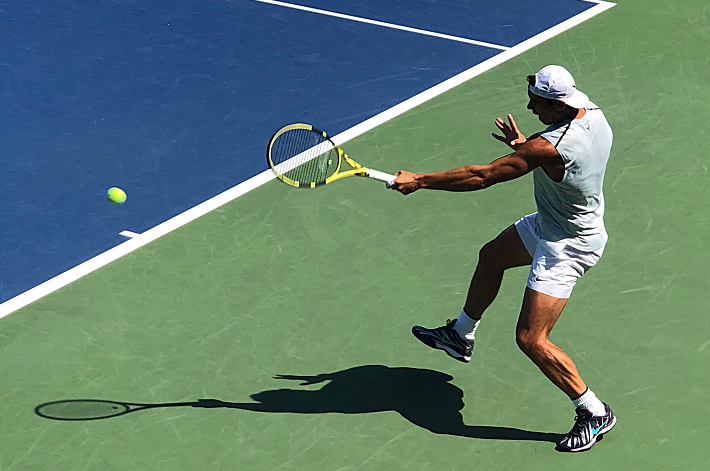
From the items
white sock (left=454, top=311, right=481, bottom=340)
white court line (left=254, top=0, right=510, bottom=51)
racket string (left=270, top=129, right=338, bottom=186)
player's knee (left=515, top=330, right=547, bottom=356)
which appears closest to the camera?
player's knee (left=515, top=330, right=547, bottom=356)

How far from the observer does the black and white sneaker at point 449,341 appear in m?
7.16

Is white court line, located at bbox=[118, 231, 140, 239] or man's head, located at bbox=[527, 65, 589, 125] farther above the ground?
white court line, located at bbox=[118, 231, 140, 239]

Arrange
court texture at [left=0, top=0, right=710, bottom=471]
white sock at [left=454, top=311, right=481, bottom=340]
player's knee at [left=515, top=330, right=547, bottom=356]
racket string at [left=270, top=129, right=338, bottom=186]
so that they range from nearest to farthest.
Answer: player's knee at [left=515, top=330, right=547, bottom=356] → court texture at [left=0, top=0, right=710, bottom=471] → white sock at [left=454, top=311, right=481, bottom=340] → racket string at [left=270, top=129, right=338, bottom=186]

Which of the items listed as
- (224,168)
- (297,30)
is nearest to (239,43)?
(297,30)

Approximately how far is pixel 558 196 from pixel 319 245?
9.12ft

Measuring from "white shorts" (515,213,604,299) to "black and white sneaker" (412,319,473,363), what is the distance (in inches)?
35.6

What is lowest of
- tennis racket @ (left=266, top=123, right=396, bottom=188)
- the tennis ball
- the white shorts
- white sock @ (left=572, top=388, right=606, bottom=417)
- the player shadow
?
white sock @ (left=572, top=388, right=606, bottom=417)

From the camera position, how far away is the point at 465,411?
6.81 m

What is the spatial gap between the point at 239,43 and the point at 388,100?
2398mm

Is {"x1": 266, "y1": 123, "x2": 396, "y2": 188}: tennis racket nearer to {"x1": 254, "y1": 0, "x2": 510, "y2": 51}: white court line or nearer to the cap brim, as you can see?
the cap brim

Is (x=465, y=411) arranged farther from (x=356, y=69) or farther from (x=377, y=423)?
(x=356, y=69)

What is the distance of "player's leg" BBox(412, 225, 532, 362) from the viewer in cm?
686

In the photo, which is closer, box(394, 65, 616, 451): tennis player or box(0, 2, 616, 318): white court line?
box(394, 65, 616, 451): tennis player

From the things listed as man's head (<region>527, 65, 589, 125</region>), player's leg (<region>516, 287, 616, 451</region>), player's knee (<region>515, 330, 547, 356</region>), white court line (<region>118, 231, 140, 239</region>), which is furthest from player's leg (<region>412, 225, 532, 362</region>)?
white court line (<region>118, 231, 140, 239</region>)
